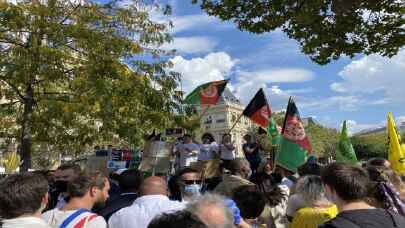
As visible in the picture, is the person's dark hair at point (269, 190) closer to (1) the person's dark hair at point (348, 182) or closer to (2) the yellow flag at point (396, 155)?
(1) the person's dark hair at point (348, 182)

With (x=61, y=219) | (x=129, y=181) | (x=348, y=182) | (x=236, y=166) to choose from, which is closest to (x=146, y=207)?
(x=61, y=219)

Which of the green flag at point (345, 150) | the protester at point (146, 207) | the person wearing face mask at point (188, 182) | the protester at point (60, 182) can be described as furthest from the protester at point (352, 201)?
the green flag at point (345, 150)

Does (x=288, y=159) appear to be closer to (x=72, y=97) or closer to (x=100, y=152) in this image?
(x=100, y=152)

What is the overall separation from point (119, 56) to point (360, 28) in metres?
7.10

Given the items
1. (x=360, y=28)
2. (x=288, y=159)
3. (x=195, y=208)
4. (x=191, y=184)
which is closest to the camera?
(x=195, y=208)

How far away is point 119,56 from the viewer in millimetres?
14156

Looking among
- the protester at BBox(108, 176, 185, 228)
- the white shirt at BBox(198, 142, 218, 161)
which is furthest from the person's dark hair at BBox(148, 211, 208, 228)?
the white shirt at BBox(198, 142, 218, 161)

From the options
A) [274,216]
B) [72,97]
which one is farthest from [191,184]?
[72,97]

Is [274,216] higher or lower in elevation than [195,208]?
lower

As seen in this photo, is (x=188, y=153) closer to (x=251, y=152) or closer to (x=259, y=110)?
(x=251, y=152)

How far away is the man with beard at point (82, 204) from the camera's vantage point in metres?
3.88

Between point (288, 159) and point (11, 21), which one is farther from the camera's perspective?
point (11, 21)

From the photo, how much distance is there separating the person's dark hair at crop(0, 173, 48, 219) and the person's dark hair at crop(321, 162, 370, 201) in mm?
2231

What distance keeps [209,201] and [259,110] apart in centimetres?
1022
